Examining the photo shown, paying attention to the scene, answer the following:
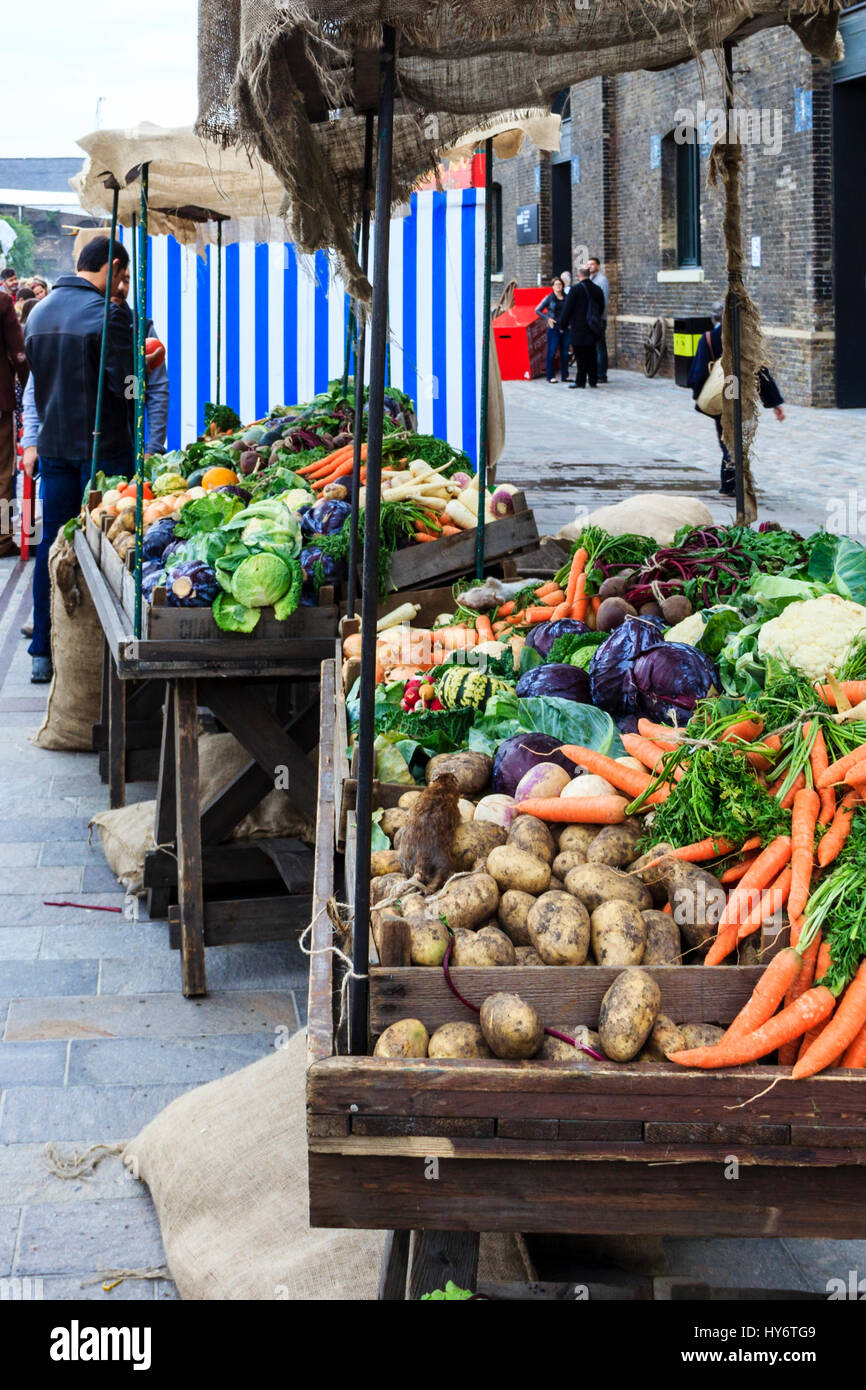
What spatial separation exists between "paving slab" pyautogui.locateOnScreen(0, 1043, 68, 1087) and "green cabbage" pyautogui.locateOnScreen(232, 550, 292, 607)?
1667 mm

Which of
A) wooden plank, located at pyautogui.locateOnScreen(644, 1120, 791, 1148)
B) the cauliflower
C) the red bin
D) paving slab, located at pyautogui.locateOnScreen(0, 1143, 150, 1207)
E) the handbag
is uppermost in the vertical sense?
the red bin

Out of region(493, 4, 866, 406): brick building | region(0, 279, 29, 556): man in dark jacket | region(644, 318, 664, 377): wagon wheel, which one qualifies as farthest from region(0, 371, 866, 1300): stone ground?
region(644, 318, 664, 377): wagon wheel

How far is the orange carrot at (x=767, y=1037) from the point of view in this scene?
222 centimetres

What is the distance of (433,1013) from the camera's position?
2400 mm

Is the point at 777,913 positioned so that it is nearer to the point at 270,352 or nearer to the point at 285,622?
the point at 285,622

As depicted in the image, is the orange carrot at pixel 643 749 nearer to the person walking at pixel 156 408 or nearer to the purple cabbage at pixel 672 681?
the purple cabbage at pixel 672 681

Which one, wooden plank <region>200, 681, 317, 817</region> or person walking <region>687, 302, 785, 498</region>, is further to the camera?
person walking <region>687, 302, 785, 498</region>

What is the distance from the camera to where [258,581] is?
16.7 ft

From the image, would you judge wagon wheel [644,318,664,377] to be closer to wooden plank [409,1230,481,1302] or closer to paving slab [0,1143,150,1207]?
paving slab [0,1143,150,1207]

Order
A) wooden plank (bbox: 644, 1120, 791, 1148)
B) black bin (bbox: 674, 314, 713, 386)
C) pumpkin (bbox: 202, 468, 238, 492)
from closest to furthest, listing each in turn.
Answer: wooden plank (bbox: 644, 1120, 791, 1148) < pumpkin (bbox: 202, 468, 238, 492) < black bin (bbox: 674, 314, 713, 386)

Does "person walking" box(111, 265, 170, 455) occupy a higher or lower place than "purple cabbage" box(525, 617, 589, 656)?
higher

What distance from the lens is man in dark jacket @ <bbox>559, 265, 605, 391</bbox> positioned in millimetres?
22609
